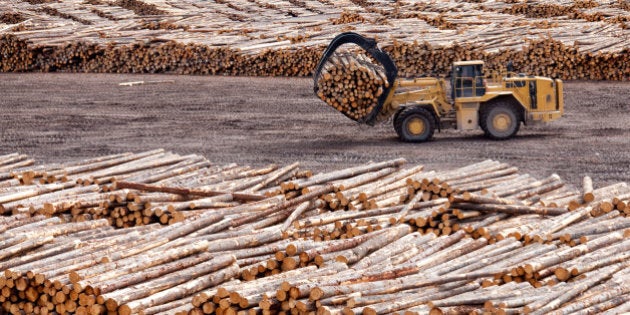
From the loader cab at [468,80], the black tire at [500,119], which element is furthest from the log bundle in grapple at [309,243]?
the black tire at [500,119]

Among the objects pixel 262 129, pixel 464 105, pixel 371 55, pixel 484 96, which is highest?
pixel 371 55

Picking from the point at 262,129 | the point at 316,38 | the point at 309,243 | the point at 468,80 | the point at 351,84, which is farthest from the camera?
the point at 316,38

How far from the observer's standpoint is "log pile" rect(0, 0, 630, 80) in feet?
102

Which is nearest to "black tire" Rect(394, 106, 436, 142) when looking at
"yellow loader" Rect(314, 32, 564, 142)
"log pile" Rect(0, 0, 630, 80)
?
"yellow loader" Rect(314, 32, 564, 142)

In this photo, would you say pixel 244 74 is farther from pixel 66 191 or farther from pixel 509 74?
pixel 66 191

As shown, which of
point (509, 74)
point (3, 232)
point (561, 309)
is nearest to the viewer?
point (561, 309)

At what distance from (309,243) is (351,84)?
10.5 meters

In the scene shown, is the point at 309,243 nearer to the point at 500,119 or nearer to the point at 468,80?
the point at 468,80

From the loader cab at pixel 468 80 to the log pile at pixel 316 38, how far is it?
355 inches

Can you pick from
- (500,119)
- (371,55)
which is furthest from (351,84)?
(500,119)

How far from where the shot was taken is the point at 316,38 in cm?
3388

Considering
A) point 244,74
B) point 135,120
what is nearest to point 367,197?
point 135,120

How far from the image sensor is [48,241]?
486 inches

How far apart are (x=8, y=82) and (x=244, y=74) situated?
23.4 feet
